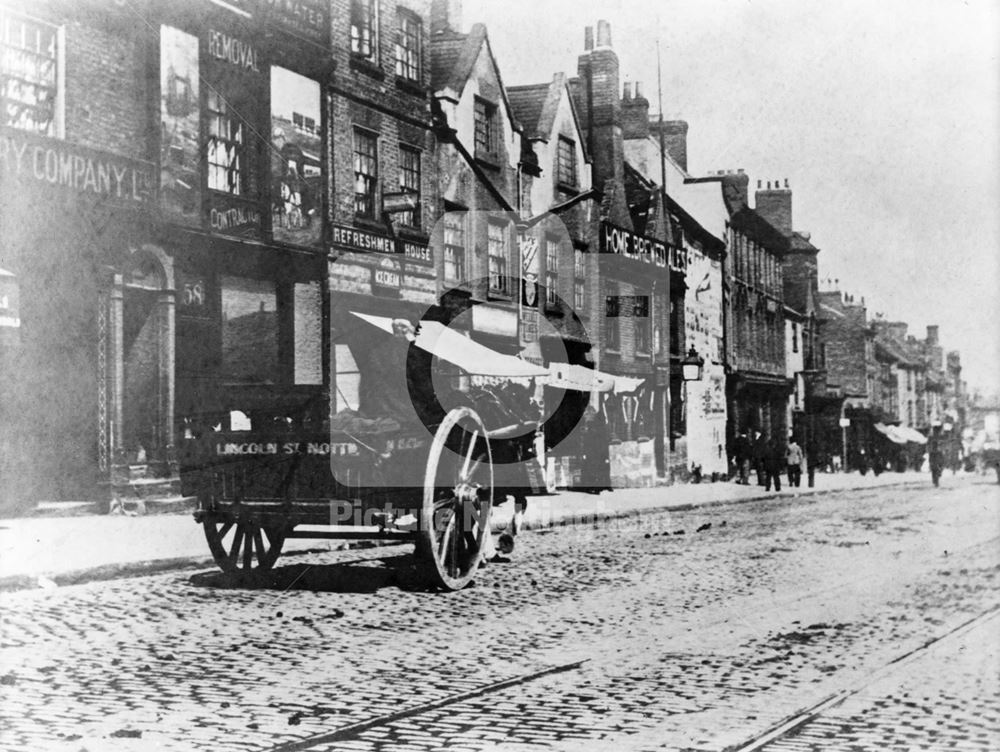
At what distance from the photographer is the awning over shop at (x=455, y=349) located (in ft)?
30.9

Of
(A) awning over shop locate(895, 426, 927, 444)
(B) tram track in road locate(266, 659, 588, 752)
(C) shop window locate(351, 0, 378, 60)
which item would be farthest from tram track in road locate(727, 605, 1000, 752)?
(A) awning over shop locate(895, 426, 927, 444)

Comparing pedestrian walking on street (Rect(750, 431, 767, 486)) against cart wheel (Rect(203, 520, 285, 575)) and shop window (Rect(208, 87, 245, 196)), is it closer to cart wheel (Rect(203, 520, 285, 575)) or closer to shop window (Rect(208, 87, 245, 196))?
shop window (Rect(208, 87, 245, 196))

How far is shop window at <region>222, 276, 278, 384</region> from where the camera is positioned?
1744 centimetres

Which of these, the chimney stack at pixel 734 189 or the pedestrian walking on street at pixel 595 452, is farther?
the chimney stack at pixel 734 189

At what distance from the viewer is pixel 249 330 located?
18.0 metres

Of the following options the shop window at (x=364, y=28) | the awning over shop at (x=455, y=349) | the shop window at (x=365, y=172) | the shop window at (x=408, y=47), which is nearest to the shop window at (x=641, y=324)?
the shop window at (x=408, y=47)

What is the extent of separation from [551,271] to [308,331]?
971cm

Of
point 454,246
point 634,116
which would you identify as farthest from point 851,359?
point 454,246

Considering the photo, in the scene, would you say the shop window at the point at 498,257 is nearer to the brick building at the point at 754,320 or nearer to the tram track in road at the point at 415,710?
the brick building at the point at 754,320

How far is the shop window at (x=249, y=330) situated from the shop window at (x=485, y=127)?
813 cm

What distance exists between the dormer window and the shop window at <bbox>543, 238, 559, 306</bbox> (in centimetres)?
193

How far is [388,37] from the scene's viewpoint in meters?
21.8

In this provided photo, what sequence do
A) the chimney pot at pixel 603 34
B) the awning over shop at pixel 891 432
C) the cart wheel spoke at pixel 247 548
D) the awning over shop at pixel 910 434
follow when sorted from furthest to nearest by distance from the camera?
1. the awning over shop at pixel 910 434
2. the awning over shop at pixel 891 432
3. the chimney pot at pixel 603 34
4. the cart wheel spoke at pixel 247 548

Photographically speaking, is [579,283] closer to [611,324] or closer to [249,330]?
[611,324]
